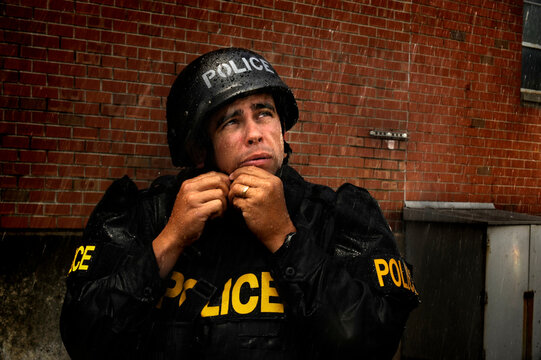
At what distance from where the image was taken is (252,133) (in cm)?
160

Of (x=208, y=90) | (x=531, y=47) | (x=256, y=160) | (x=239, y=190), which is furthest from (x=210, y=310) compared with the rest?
(x=531, y=47)

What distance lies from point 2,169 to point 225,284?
7.51 ft

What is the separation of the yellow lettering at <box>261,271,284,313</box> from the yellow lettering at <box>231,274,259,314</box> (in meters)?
0.03

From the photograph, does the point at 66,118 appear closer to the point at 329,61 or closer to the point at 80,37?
the point at 80,37

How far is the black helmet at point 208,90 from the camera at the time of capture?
5.50ft

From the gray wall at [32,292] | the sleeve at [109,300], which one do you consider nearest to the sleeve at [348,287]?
the sleeve at [109,300]

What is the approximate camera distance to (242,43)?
3.46m

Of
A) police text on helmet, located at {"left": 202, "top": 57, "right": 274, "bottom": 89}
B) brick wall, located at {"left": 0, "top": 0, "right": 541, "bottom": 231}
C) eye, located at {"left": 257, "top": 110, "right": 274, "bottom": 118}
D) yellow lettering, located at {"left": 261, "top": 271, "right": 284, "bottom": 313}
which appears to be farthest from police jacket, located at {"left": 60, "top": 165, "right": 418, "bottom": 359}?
brick wall, located at {"left": 0, "top": 0, "right": 541, "bottom": 231}

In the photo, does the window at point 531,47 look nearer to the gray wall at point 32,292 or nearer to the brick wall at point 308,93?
the brick wall at point 308,93

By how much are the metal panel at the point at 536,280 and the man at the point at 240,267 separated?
2514 millimetres

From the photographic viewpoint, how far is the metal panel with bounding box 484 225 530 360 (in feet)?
10.7

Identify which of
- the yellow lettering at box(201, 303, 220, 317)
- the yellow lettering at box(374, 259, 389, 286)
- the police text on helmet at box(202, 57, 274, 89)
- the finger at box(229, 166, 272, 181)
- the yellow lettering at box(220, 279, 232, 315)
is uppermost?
the police text on helmet at box(202, 57, 274, 89)

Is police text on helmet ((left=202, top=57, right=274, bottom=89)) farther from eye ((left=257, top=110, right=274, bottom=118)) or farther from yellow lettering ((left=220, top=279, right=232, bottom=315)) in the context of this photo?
yellow lettering ((left=220, top=279, right=232, bottom=315))

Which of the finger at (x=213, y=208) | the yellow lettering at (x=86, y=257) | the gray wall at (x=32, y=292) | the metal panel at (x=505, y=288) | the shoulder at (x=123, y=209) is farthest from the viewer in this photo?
the metal panel at (x=505, y=288)
